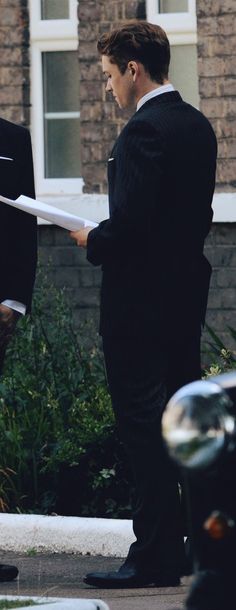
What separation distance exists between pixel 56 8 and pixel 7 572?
21.1 ft

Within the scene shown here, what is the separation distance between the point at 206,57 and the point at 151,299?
5467 mm

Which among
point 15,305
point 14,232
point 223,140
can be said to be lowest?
point 223,140

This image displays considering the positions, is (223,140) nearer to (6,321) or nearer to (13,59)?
(13,59)

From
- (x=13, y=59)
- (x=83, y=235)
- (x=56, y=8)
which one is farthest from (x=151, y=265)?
(x=56, y=8)

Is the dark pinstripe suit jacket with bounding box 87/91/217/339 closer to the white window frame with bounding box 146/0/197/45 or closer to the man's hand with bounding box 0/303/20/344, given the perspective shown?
the man's hand with bounding box 0/303/20/344

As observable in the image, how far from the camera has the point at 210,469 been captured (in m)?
4.21

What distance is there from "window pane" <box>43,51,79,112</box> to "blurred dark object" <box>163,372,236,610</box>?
8349mm

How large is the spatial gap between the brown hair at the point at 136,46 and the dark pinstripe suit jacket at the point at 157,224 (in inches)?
5.4

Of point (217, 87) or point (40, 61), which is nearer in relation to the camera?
point (217, 87)

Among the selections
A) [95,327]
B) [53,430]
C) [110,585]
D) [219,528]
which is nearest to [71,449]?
[53,430]

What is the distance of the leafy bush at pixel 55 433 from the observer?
323 inches

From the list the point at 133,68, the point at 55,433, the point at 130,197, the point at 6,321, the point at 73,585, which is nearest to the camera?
the point at 130,197

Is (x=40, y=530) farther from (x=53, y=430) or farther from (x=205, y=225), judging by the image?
(x=205, y=225)

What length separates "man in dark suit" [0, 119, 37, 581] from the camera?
Result: 6.60m
